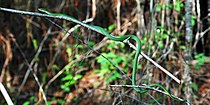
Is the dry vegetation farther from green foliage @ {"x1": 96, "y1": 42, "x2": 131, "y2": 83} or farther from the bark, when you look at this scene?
the bark

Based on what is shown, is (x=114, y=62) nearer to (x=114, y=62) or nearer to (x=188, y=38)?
(x=114, y=62)

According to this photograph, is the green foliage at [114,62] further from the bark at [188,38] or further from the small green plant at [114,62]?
the bark at [188,38]

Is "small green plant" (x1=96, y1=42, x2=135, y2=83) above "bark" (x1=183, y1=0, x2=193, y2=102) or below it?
below

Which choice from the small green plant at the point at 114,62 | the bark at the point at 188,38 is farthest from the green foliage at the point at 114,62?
the bark at the point at 188,38

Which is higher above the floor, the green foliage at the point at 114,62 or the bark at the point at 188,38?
the bark at the point at 188,38

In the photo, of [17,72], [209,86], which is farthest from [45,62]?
[209,86]

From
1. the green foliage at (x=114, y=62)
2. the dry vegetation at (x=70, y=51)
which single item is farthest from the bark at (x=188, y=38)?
the green foliage at (x=114, y=62)

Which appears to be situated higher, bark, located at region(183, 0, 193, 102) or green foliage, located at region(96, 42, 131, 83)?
bark, located at region(183, 0, 193, 102)

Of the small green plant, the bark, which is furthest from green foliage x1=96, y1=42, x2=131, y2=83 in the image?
the bark

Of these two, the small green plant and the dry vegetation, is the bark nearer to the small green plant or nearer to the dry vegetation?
the dry vegetation

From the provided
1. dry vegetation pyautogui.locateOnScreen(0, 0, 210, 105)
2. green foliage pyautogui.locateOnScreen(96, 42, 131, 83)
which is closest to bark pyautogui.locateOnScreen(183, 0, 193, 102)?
dry vegetation pyautogui.locateOnScreen(0, 0, 210, 105)

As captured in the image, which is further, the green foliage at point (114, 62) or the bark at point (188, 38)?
the green foliage at point (114, 62)

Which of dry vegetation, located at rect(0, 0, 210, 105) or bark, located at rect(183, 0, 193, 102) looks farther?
dry vegetation, located at rect(0, 0, 210, 105)

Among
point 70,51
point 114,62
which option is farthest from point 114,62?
point 70,51
